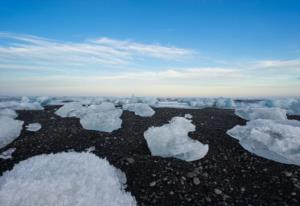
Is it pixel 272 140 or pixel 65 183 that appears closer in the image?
pixel 65 183

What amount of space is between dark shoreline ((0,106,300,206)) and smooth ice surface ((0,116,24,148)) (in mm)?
109

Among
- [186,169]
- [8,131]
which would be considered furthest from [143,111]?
[186,169]

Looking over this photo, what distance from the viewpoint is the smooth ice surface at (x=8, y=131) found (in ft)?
13.5

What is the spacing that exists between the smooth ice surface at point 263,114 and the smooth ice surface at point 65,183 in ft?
13.9

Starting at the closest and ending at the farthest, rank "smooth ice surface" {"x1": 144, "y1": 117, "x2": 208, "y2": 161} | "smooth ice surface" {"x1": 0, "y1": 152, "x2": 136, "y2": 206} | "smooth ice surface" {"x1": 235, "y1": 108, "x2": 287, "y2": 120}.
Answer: "smooth ice surface" {"x1": 0, "y1": 152, "x2": 136, "y2": 206} → "smooth ice surface" {"x1": 144, "y1": 117, "x2": 208, "y2": 161} → "smooth ice surface" {"x1": 235, "y1": 108, "x2": 287, "y2": 120}

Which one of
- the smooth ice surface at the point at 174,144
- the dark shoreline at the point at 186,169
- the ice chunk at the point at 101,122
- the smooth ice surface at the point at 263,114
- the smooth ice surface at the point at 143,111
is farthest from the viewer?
the smooth ice surface at the point at 143,111

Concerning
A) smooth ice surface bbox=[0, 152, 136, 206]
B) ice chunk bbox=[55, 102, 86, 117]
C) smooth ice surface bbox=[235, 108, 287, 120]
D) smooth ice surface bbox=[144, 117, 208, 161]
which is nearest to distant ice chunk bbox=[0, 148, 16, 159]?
smooth ice surface bbox=[0, 152, 136, 206]

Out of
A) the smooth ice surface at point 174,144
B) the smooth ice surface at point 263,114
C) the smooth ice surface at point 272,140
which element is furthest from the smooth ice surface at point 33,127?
the smooth ice surface at point 263,114

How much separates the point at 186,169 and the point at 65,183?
159 centimetres

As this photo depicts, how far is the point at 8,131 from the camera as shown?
4.39 meters

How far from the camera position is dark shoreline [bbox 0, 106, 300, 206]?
9.16ft

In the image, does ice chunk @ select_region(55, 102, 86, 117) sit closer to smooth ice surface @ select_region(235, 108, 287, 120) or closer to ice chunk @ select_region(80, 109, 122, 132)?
ice chunk @ select_region(80, 109, 122, 132)

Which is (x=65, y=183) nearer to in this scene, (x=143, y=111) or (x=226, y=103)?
(x=143, y=111)

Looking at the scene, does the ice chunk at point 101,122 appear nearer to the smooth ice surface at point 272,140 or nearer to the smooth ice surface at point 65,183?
the smooth ice surface at point 65,183
